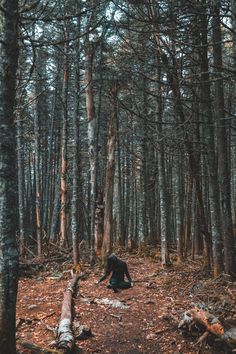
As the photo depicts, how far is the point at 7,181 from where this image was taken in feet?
15.9

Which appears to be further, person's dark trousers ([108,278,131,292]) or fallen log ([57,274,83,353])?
person's dark trousers ([108,278,131,292])

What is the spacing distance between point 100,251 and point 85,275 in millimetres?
2408

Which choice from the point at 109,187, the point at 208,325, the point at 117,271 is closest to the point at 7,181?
the point at 208,325

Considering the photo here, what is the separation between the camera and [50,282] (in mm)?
11664

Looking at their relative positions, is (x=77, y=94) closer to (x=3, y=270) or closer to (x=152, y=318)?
(x=152, y=318)

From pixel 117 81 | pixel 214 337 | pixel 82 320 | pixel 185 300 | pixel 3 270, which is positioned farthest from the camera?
pixel 117 81

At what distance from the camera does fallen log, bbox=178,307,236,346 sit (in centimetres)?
579

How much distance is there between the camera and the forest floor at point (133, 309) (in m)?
6.39

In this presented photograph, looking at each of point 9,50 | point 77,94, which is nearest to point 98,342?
point 9,50

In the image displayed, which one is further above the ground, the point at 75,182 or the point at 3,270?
the point at 75,182

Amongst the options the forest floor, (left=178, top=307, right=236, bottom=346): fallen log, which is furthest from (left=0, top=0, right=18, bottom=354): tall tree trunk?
(left=178, top=307, right=236, bottom=346): fallen log

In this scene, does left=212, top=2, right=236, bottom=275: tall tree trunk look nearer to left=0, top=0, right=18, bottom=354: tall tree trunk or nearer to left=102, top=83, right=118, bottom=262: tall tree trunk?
left=102, top=83, right=118, bottom=262: tall tree trunk

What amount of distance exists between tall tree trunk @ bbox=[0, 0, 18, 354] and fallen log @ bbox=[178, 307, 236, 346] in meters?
2.96

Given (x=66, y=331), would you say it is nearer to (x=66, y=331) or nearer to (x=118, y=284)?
(x=66, y=331)
